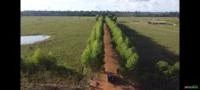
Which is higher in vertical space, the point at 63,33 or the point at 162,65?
the point at 63,33

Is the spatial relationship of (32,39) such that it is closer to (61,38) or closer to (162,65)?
(61,38)

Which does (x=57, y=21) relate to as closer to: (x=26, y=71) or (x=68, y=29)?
(x=68, y=29)

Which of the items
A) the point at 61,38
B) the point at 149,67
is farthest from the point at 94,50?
the point at 149,67

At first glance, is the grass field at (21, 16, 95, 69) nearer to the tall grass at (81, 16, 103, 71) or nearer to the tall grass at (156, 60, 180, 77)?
→ the tall grass at (81, 16, 103, 71)

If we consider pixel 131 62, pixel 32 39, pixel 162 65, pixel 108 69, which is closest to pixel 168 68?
pixel 162 65

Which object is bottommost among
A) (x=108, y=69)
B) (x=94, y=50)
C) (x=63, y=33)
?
(x=108, y=69)

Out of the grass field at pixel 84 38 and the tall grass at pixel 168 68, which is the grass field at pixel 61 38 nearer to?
the grass field at pixel 84 38
